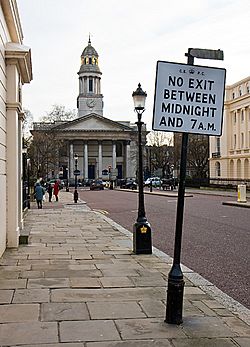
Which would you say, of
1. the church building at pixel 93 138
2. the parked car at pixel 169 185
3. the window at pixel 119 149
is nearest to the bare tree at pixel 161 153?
the church building at pixel 93 138

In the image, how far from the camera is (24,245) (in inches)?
508

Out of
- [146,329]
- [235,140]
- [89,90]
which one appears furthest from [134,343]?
[89,90]

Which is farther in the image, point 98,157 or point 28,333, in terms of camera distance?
point 98,157

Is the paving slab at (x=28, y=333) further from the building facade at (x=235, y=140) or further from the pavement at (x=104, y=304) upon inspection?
the building facade at (x=235, y=140)

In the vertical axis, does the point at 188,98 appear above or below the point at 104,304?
above

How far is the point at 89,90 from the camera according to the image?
124062 millimetres

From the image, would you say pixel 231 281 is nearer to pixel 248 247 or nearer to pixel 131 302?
pixel 131 302

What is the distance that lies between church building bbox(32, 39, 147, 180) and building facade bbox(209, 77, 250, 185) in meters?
36.2

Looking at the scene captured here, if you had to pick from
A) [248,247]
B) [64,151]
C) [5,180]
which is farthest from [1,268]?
[64,151]

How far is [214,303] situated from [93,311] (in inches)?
67.4

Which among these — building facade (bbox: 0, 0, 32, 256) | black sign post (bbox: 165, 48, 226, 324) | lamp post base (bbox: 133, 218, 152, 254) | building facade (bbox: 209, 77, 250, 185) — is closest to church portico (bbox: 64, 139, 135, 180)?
building facade (bbox: 209, 77, 250, 185)

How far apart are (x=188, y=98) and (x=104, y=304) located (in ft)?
9.33

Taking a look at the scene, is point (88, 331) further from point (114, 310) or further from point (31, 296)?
point (31, 296)

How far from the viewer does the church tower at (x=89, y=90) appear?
123 metres
